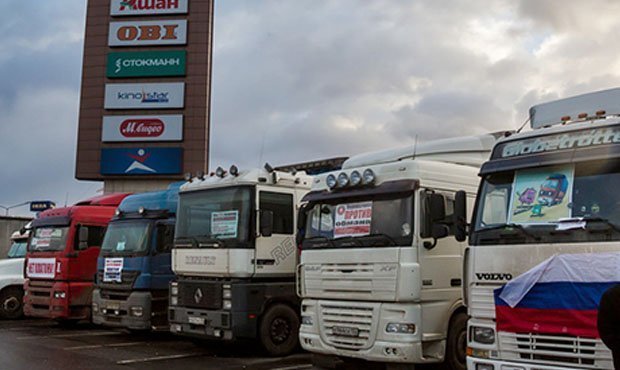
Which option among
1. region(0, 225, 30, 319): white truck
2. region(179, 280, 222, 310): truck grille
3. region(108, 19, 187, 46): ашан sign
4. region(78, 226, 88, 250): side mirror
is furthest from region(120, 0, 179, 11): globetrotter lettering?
region(179, 280, 222, 310): truck grille

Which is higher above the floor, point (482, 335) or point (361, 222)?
point (361, 222)

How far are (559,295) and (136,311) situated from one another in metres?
9.07

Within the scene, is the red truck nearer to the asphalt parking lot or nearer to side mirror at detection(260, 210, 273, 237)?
the asphalt parking lot

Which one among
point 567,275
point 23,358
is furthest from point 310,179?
point 567,275

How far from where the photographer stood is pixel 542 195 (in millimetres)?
5863

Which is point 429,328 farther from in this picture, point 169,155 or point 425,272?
point 169,155

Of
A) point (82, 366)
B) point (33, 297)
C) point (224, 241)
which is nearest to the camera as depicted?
point (82, 366)

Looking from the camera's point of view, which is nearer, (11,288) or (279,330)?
(279,330)

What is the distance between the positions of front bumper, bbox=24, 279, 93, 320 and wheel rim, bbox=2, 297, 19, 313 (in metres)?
2.37

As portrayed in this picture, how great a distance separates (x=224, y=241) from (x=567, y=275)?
625 cm

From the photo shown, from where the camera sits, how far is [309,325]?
8.44 metres

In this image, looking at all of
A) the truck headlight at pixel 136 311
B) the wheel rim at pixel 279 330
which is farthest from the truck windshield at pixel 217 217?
the truck headlight at pixel 136 311

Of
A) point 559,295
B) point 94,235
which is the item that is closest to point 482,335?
point 559,295

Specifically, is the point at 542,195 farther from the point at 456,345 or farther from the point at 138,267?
the point at 138,267
